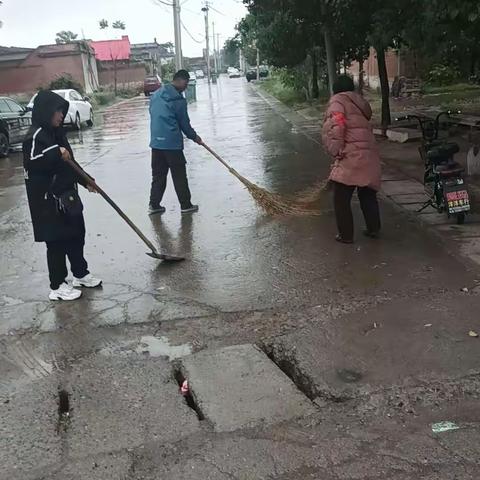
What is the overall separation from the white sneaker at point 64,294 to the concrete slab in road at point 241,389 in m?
1.58

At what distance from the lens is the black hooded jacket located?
16.3 feet

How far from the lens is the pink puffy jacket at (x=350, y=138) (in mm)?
6070

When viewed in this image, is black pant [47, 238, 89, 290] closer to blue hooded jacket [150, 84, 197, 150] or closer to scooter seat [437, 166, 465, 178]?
blue hooded jacket [150, 84, 197, 150]

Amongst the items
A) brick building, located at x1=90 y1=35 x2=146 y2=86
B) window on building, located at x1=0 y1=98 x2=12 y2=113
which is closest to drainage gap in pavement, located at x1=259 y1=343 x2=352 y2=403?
window on building, located at x1=0 y1=98 x2=12 y2=113

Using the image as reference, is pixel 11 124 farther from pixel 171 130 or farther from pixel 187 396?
pixel 187 396

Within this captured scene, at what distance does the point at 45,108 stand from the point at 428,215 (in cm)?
441

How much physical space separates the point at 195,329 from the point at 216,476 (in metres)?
1.79

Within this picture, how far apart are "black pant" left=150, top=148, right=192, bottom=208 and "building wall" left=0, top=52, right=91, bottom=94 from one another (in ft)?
140

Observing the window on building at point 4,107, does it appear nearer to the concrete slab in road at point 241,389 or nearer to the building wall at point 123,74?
the concrete slab in road at point 241,389

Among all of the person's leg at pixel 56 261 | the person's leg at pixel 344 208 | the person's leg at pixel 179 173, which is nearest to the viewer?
the person's leg at pixel 56 261

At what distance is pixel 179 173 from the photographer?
8016mm

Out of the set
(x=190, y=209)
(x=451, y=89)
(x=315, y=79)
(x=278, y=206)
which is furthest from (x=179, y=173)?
(x=451, y=89)

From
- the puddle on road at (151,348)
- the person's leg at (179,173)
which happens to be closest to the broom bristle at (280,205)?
the person's leg at (179,173)

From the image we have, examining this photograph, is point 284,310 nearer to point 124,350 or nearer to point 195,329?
point 195,329
